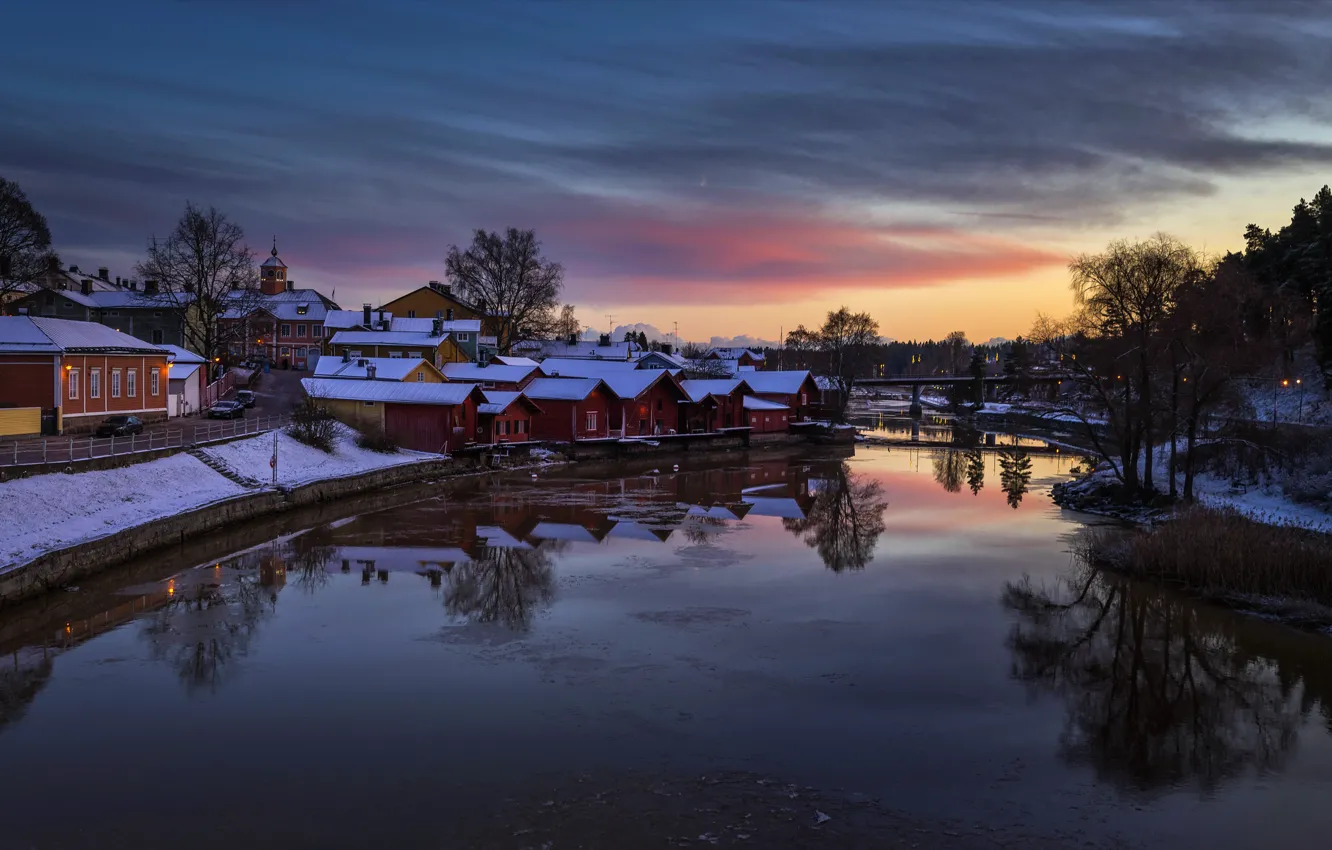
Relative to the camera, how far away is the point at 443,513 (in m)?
28.1

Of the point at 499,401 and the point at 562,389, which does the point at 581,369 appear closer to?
the point at 562,389

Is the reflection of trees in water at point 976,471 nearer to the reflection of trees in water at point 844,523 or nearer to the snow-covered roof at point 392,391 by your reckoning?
the reflection of trees in water at point 844,523

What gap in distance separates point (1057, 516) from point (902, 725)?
63.8 ft

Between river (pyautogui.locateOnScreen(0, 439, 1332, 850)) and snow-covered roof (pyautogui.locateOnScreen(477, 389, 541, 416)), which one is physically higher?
snow-covered roof (pyautogui.locateOnScreen(477, 389, 541, 416))

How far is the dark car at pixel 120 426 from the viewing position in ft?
95.0

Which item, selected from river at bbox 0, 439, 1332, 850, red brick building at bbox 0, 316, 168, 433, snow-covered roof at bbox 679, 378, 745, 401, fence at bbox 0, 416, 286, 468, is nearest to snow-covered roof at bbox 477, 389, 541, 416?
fence at bbox 0, 416, 286, 468

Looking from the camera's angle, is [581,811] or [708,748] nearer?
[581,811]

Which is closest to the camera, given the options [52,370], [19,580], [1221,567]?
[19,580]

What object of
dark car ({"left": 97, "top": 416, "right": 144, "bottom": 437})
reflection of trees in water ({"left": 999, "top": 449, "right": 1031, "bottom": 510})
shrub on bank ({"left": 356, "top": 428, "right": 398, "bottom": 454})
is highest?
dark car ({"left": 97, "top": 416, "right": 144, "bottom": 437})

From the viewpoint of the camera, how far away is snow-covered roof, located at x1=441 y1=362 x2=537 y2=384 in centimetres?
4641

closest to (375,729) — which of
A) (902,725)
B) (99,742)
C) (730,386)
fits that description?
(99,742)

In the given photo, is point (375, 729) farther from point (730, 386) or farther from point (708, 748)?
point (730, 386)

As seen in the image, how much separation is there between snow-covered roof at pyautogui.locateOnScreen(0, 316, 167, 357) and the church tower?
154 feet

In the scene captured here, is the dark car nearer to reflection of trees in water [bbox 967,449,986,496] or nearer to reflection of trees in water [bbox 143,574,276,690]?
reflection of trees in water [bbox 143,574,276,690]
